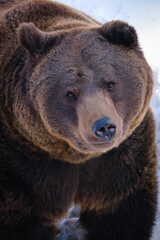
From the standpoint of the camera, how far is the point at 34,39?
308 centimetres

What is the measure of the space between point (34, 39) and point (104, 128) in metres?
1.07

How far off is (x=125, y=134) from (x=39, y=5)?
1704mm

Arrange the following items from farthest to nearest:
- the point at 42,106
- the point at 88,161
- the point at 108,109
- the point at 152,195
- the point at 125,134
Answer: the point at 152,195
the point at 88,161
the point at 125,134
the point at 42,106
the point at 108,109

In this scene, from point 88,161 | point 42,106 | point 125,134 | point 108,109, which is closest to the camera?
point 108,109

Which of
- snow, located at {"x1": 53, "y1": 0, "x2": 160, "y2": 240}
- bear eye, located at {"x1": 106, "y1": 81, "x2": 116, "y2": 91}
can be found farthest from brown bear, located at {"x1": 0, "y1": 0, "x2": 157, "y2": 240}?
snow, located at {"x1": 53, "y1": 0, "x2": 160, "y2": 240}

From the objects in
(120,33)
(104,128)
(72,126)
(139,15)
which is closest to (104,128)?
(104,128)

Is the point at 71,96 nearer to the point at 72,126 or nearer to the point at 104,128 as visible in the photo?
the point at 72,126

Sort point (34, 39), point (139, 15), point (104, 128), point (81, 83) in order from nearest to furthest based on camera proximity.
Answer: point (104, 128) → point (81, 83) → point (34, 39) → point (139, 15)

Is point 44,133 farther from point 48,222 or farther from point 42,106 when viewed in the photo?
point 48,222

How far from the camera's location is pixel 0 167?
11.0ft

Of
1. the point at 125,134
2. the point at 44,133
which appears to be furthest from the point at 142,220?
the point at 44,133

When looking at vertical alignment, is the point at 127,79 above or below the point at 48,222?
above

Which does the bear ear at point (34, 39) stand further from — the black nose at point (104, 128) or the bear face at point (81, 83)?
the black nose at point (104, 128)

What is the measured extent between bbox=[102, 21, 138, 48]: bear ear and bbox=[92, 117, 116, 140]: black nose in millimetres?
924
